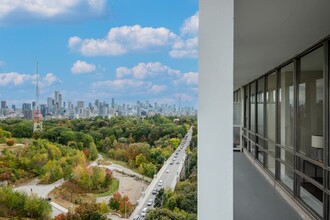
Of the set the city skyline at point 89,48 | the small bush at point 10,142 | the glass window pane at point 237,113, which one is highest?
the city skyline at point 89,48

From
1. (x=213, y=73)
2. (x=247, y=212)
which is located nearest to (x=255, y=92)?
(x=247, y=212)

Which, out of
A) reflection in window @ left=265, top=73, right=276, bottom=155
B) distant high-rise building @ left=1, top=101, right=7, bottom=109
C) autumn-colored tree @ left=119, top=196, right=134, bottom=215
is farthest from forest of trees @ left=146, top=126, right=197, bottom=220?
reflection in window @ left=265, top=73, right=276, bottom=155

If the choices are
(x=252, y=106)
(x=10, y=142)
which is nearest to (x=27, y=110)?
(x=10, y=142)

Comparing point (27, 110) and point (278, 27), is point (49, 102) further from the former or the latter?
point (278, 27)

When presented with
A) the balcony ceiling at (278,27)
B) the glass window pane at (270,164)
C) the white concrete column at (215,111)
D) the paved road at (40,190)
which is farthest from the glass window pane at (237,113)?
the white concrete column at (215,111)

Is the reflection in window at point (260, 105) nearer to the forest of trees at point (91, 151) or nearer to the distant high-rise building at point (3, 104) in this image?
the forest of trees at point (91, 151)

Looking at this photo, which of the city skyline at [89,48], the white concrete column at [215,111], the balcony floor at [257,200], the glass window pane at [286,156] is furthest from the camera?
the glass window pane at [286,156]
